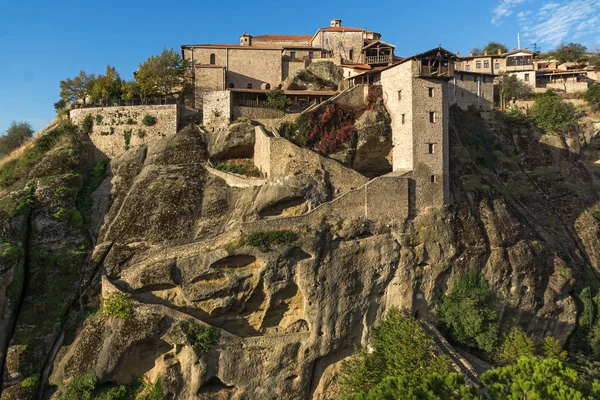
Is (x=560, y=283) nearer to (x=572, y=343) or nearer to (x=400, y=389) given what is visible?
(x=572, y=343)

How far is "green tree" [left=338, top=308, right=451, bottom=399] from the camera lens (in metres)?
22.8

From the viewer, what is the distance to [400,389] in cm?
1555

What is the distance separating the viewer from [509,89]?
49656mm

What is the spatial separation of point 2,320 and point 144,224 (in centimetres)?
927

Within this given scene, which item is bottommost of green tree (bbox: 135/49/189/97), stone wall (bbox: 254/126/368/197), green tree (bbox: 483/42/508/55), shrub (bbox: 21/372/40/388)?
shrub (bbox: 21/372/40/388)

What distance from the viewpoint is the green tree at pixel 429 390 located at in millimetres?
15016

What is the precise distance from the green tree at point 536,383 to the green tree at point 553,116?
35730 millimetres

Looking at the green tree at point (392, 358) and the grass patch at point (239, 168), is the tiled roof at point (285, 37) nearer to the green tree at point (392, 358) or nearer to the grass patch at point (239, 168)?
the grass patch at point (239, 168)

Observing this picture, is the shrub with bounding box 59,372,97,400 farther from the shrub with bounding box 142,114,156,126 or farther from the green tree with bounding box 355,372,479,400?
the shrub with bounding box 142,114,156,126

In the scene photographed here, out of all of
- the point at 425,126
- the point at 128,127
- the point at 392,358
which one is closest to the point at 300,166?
the point at 425,126

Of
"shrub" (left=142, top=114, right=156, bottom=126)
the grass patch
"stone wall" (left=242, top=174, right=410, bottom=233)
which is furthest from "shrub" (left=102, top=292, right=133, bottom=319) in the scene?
"shrub" (left=142, top=114, right=156, bottom=126)

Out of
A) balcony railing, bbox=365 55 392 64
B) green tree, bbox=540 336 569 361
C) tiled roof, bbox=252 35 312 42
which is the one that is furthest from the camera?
tiled roof, bbox=252 35 312 42

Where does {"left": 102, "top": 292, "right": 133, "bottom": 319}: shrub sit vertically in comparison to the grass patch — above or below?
below

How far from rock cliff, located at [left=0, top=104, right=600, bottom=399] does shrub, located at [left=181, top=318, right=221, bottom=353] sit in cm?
26
